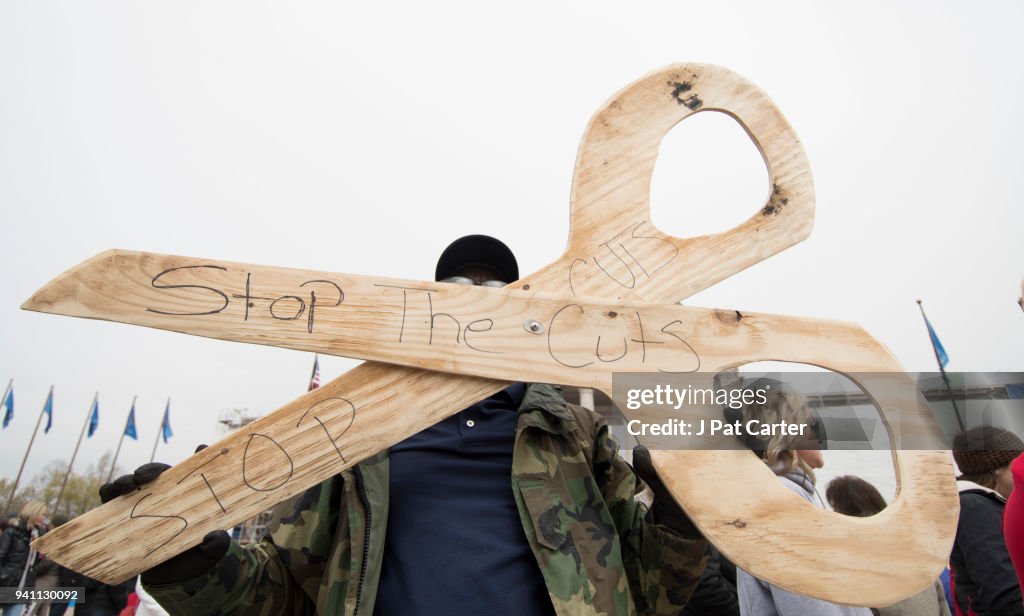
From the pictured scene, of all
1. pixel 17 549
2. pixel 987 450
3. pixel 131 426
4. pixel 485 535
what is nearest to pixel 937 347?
→ pixel 987 450

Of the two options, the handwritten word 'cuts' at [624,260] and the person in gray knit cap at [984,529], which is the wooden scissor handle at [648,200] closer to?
the handwritten word 'cuts' at [624,260]

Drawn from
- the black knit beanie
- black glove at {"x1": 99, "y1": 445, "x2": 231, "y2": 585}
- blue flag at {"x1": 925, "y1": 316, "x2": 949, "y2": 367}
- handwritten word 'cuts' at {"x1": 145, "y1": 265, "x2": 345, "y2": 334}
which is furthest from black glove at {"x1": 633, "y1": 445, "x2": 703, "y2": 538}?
blue flag at {"x1": 925, "y1": 316, "x2": 949, "y2": 367}

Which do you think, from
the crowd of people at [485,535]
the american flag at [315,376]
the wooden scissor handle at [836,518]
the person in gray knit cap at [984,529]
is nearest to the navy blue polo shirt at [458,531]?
the crowd of people at [485,535]

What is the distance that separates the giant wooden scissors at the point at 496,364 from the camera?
46.4 inches

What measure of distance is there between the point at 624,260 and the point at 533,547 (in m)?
0.91

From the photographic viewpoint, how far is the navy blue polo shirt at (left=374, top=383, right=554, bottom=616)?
4.70ft

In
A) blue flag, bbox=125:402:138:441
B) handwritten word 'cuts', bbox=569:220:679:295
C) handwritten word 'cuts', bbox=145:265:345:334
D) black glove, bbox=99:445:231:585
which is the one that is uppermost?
blue flag, bbox=125:402:138:441

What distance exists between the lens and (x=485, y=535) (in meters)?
1.54

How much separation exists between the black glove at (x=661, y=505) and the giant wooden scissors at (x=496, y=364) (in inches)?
12.2

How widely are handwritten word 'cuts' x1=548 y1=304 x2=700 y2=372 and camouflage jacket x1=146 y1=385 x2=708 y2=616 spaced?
51cm

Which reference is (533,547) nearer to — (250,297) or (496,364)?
(496,364)

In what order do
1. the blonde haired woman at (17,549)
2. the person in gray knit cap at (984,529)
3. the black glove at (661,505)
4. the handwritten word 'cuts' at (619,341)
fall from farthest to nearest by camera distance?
the blonde haired woman at (17,549) → the person in gray knit cap at (984,529) → the black glove at (661,505) → the handwritten word 'cuts' at (619,341)

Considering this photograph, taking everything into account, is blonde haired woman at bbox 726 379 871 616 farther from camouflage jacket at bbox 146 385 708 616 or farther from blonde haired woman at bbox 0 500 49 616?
blonde haired woman at bbox 0 500 49 616

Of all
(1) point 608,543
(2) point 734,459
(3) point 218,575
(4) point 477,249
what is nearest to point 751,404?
(2) point 734,459
